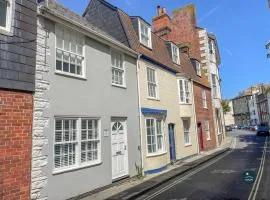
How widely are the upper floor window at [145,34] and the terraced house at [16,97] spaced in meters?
8.87

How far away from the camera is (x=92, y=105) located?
10.3 metres

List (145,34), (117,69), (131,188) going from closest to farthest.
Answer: (131,188) < (117,69) < (145,34)

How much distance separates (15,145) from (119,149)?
17.3ft

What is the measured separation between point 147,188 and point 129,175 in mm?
1979

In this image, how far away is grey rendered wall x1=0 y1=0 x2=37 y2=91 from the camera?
283 inches

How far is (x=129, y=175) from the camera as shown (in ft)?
39.4

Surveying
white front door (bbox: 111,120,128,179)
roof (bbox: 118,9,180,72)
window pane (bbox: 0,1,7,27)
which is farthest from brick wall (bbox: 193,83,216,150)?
window pane (bbox: 0,1,7,27)

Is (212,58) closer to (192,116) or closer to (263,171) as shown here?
(192,116)

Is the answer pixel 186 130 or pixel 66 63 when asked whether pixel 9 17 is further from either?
pixel 186 130

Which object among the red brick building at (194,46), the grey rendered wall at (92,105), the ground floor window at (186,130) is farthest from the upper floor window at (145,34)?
the red brick building at (194,46)

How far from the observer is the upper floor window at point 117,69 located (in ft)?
40.0

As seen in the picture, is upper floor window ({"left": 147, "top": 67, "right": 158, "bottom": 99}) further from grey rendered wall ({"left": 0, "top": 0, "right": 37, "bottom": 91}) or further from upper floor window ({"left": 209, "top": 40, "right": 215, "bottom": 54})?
upper floor window ({"left": 209, "top": 40, "right": 215, "bottom": 54})

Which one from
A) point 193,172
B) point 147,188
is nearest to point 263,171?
point 193,172

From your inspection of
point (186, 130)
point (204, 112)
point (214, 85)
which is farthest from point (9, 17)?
point (214, 85)
